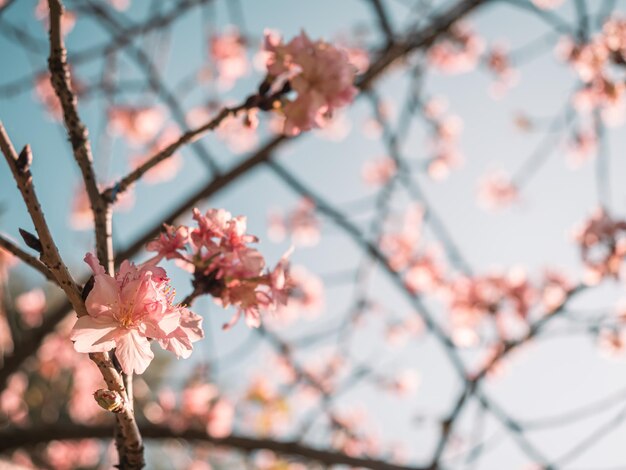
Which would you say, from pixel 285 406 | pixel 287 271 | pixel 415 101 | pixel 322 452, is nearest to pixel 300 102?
pixel 287 271

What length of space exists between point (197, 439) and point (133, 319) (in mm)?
1478

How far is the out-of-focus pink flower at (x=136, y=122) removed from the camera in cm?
556

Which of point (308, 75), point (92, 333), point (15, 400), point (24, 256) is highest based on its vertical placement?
point (15, 400)

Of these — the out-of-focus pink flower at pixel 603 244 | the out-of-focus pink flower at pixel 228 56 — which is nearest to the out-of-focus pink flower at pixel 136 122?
the out-of-focus pink flower at pixel 228 56

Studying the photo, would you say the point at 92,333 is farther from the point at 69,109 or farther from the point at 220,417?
the point at 220,417

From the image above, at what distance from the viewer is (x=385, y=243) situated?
5598 mm

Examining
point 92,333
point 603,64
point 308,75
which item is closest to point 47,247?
point 92,333

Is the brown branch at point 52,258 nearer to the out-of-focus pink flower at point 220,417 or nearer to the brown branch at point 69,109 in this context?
the brown branch at point 69,109

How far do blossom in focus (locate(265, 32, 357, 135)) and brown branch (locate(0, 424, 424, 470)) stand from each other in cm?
104

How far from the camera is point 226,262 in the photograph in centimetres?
109

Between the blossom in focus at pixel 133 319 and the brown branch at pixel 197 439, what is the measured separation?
0.98 m

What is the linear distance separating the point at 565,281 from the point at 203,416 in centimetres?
318

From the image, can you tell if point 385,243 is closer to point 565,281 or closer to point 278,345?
point 565,281

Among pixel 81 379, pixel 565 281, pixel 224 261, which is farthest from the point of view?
pixel 81 379
